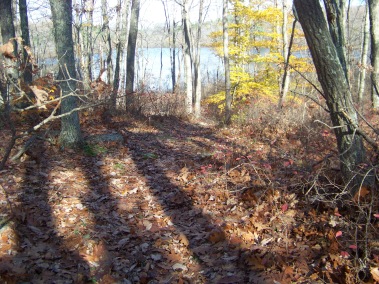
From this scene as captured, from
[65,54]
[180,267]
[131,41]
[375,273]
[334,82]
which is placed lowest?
[180,267]

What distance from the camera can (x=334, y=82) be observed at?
4.33 metres

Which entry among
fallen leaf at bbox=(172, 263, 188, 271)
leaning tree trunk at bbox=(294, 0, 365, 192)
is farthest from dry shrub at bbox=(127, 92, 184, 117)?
fallen leaf at bbox=(172, 263, 188, 271)

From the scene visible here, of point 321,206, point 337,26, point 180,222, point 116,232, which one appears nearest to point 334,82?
point 337,26

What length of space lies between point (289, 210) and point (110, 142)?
511 cm

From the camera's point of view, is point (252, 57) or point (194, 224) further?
point (252, 57)

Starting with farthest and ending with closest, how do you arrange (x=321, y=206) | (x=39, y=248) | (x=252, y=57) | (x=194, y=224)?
(x=252, y=57) → (x=194, y=224) → (x=321, y=206) → (x=39, y=248)

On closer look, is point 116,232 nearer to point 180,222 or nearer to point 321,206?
point 180,222

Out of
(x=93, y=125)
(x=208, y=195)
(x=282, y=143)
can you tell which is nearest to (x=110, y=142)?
(x=93, y=125)

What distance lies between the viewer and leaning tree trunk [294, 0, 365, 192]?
13.9ft

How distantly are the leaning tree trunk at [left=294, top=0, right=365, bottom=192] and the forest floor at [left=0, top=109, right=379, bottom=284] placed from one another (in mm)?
412

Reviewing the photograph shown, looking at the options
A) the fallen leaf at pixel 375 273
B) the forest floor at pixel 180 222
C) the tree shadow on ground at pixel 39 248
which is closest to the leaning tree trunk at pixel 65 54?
the forest floor at pixel 180 222

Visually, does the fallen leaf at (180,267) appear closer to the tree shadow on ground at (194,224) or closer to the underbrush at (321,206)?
the tree shadow on ground at (194,224)

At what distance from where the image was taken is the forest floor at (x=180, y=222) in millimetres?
3705

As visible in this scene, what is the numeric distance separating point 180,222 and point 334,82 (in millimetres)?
2992
